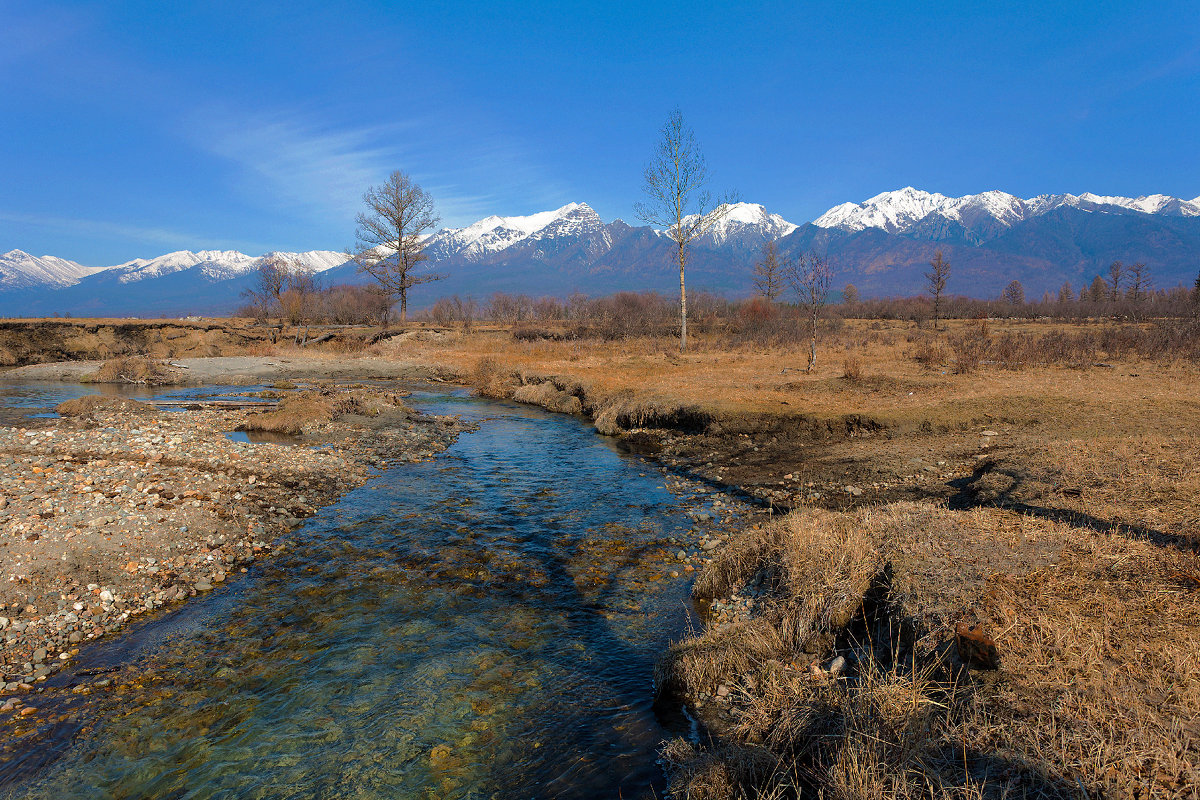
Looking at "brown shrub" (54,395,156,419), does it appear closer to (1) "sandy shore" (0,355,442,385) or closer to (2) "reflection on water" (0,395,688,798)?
(1) "sandy shore" (0,355,442,385)

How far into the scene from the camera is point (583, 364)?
2906 centimetres

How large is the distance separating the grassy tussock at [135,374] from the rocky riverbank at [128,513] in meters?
13.9

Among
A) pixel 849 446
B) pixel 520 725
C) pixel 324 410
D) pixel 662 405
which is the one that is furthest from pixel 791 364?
pixel 520 725

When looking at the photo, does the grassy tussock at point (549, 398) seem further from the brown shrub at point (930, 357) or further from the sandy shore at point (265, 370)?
the brown shrub at point (930, 357)

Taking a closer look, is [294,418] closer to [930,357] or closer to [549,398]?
[549,398]

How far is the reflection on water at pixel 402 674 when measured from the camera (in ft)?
14.1

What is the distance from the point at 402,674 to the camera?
552cm

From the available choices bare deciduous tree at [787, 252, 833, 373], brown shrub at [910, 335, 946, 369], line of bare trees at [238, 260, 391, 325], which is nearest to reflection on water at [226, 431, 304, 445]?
bare deciduous tree at [787, 252, 833, 373]

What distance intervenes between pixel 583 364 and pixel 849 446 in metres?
17.9

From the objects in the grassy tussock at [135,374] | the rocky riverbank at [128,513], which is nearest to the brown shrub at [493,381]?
the rocky riverbank at [128,513]

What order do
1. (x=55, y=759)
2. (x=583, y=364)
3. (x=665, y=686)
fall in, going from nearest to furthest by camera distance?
(x=55, y=759) → (x=665, y=686) → (x=583, y=364)

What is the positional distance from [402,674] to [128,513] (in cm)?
613

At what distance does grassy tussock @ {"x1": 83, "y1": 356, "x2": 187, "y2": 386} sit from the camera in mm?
28219

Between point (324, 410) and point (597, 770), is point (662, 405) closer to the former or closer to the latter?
point (324, 410)
